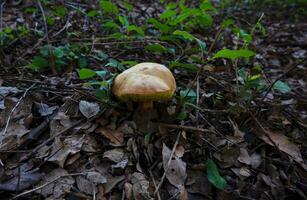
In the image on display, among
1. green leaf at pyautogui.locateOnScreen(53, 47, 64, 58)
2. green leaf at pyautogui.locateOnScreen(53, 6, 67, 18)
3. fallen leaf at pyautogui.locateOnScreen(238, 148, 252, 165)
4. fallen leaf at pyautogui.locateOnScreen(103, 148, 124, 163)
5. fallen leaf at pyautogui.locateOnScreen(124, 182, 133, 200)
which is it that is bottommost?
fallen leaf at pyautogui.locateOnScreen(124, 182, 133, 200)

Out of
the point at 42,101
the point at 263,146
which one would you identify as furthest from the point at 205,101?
the point at 42,101

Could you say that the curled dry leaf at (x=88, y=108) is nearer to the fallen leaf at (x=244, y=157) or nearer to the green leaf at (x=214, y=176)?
the green leaf at (x=214, y=176)

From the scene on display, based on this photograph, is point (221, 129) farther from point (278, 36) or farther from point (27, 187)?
point (278, 36)

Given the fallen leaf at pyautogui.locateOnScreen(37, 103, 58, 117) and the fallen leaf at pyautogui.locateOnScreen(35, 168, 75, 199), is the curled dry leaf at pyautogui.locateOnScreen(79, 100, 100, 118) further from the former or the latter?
the fallen leaf at pyautogui.locateOnScreen(35, 168, 75, 199)

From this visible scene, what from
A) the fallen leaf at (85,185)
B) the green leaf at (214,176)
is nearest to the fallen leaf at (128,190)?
the fallen leaf at (85,185)

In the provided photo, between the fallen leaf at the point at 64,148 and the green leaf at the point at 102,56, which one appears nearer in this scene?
the fallen leaf at the point at 64,148

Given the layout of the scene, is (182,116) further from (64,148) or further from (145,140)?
(64,148)

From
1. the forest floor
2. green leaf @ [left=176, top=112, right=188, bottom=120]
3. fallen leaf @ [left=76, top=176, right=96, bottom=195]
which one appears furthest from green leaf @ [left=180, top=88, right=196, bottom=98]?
fallen leaf @ [left=76, top=176, right=96, bottom=195]
